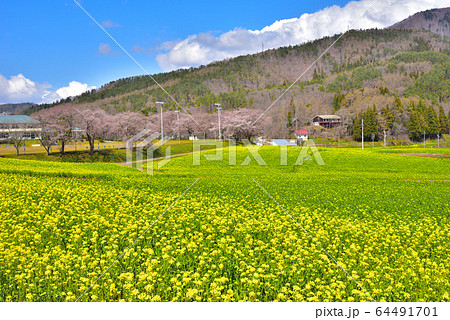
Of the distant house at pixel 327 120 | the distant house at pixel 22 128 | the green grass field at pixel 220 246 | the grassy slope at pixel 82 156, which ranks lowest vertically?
the green grass field at pixel 220 246

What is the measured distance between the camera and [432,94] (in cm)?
19538

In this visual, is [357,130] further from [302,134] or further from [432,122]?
[432,122]

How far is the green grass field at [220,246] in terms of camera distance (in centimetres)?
785

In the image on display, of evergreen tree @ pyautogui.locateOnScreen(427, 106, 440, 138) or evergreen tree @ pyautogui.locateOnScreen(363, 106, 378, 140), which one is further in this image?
evergreen tree @ pyautogui.locateOnScreen(427, 106, 440, 138)

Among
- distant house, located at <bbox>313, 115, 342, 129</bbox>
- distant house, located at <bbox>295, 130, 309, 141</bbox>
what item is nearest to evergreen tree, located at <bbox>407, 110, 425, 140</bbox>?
distant house, located at <bbox>295, 130, 309, 141</bbox>

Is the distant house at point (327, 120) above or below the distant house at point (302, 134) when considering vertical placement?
above

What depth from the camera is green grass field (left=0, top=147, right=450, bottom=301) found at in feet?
25.8

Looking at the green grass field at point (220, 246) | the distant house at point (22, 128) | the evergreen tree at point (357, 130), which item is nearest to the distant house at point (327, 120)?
the evergreen tree at point (357, 130)

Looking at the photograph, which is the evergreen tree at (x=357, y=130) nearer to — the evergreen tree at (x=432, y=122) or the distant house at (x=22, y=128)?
the evergreen tree at (x=432, y=122)

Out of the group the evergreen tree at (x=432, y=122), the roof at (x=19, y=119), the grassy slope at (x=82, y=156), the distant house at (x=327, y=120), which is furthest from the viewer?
the distant house at (x=327, y=120)

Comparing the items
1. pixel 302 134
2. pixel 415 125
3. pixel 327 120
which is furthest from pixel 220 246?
pixel 327 120

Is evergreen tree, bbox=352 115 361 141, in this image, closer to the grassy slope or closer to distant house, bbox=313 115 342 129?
distant house, bbox=313 115 342 129
